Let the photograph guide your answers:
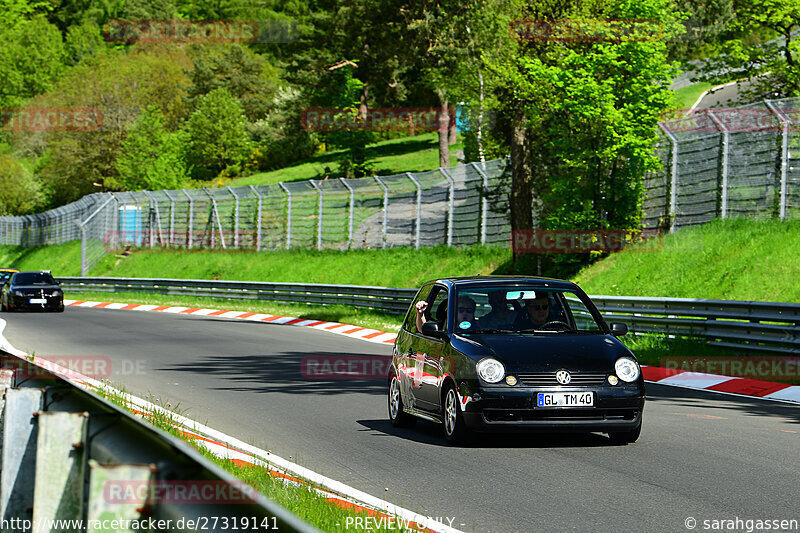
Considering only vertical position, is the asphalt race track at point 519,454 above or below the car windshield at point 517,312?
below

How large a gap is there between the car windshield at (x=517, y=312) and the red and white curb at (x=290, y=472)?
238 cm

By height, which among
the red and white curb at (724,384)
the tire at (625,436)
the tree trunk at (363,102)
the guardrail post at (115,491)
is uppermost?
the tree trunk at (363,102)

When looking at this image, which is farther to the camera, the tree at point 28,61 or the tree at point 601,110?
the tree at point 28,61

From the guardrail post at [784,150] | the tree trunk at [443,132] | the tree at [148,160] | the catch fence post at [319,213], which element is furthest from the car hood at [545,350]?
the tree at [148,160]

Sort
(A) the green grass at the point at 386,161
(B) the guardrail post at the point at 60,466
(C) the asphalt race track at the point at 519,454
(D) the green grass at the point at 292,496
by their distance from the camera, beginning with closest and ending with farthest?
(B) the guardrail post at the point at 60,466 → (D) the green grass at the point at 292,496 → (C) the asphalt race track at the point at 519,454 → (A) the green grass at the point at 386,161

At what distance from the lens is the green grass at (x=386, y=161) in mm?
80938

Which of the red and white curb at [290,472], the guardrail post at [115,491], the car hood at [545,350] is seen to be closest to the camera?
the guardrail post at [115,491]

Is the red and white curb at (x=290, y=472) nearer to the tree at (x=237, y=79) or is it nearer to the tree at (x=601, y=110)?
the tree at (x=601, y=110)

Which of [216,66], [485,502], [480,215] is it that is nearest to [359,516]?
[485,502]

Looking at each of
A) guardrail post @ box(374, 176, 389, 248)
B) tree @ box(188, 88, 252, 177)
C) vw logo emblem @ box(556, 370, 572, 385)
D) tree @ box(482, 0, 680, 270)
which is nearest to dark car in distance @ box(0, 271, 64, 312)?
guardrail post @ box(374, 176, 389, 248)

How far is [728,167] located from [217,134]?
73.5 meters

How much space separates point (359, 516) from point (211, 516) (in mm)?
3579

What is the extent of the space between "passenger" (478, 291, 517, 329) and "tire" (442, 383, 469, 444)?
84cm

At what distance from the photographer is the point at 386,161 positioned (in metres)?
85.6
